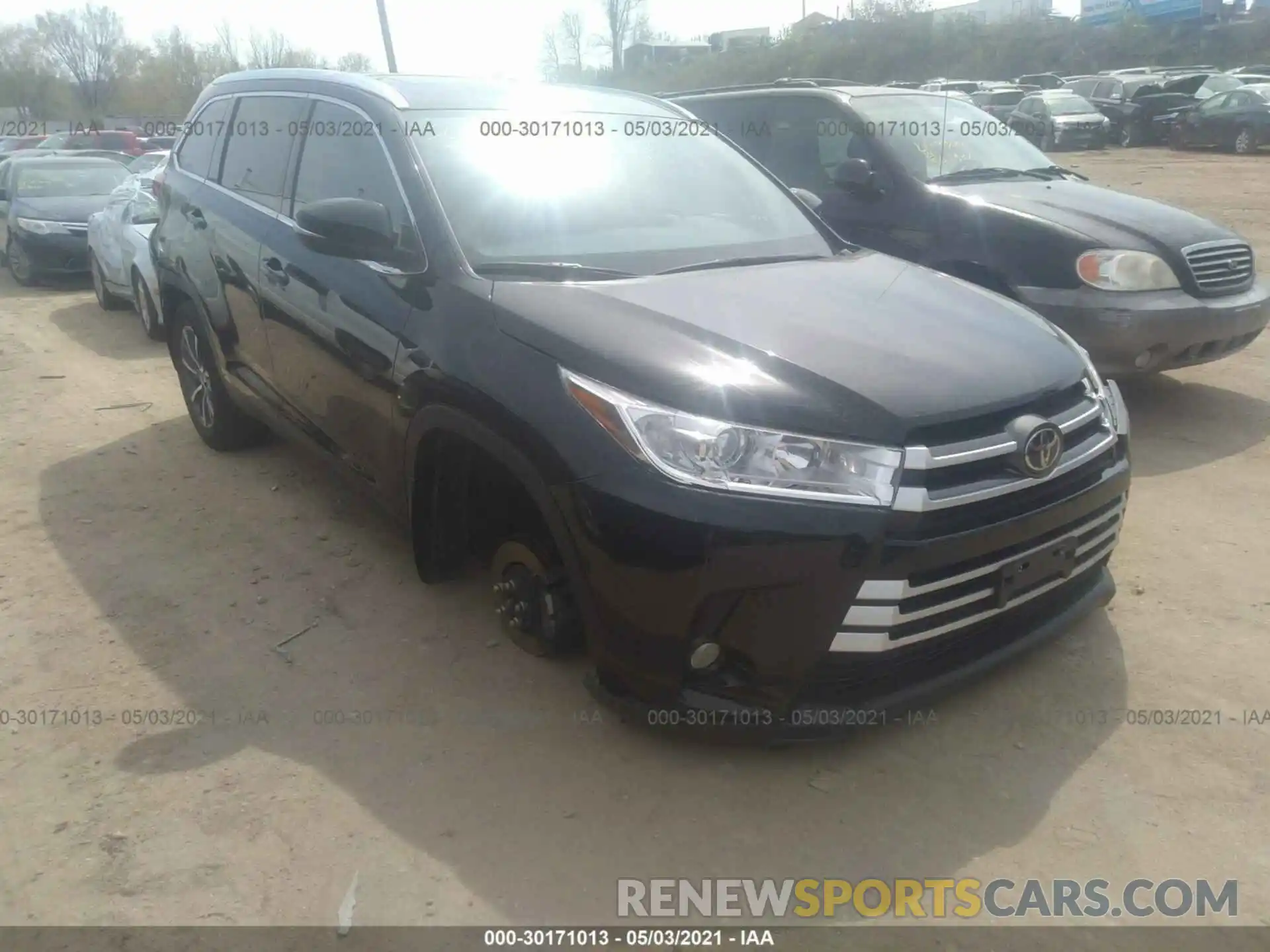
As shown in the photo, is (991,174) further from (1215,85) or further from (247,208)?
(1215,85)

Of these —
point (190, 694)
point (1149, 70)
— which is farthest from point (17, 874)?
point (1149, 70)

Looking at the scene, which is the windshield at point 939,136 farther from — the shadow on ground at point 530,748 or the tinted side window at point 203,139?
the tinted side window at point 203,139

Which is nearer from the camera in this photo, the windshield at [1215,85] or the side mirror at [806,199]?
the side mirror at [806,199]

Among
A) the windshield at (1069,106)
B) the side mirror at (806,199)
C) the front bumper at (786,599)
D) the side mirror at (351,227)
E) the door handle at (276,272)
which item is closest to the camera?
the front bumper at (786,599)

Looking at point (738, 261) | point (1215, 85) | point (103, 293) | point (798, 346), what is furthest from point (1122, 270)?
point (1215, 85)

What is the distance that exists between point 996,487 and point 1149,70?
125 feet

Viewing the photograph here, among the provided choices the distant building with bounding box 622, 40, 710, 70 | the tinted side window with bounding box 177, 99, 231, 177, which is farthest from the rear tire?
the distant building with bounding box 622, 40, 710, 70

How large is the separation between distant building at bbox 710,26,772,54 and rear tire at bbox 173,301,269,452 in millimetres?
49892

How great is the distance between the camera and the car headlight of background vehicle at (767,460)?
8.02ft

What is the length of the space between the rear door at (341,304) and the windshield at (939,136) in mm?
3272

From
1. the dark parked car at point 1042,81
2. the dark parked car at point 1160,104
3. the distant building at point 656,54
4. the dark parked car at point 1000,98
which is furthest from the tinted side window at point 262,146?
the distant building at point 656,54

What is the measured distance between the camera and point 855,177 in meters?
5.54

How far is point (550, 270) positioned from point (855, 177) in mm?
2988

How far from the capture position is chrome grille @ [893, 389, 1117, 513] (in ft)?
8.09
